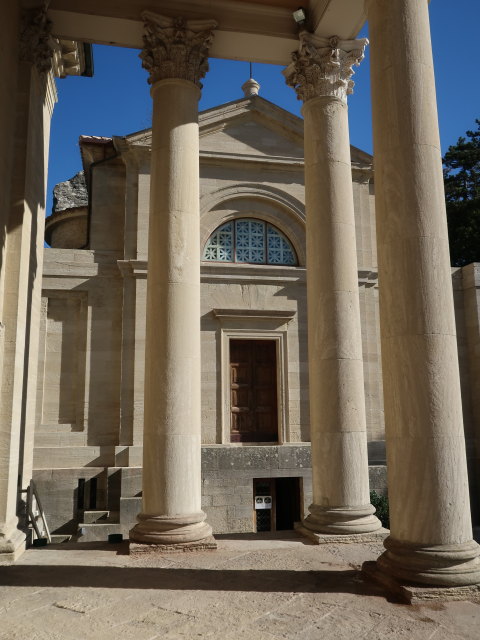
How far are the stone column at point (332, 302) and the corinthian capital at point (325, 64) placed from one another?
23 millimetres

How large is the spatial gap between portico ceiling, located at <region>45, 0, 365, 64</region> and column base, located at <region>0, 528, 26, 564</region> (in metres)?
11.1

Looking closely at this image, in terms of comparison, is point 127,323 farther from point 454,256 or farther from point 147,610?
point 454,256

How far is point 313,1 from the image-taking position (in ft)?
46.0

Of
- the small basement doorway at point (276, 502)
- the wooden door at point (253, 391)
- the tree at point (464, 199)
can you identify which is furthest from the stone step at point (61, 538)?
the tree at point (464, 199)

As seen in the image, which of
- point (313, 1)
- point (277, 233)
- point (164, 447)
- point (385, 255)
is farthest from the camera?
point (277, 233)

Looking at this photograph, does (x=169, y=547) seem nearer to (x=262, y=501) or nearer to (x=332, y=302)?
(x=332, y=302)

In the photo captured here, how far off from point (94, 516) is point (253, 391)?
790cm

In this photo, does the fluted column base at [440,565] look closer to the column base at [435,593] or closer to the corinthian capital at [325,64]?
the column base at [435,593]

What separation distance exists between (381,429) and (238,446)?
20.2ft

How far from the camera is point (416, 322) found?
8.48 meters

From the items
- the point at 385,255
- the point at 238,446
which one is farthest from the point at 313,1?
the point at 238,446

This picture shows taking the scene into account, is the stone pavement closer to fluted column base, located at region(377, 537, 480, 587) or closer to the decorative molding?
fluted column base, located at region(377, 537, 480, 587)

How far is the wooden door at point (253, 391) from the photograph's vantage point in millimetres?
24531

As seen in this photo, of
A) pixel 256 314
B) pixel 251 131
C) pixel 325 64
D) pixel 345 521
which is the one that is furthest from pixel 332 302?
pixel 251 131
